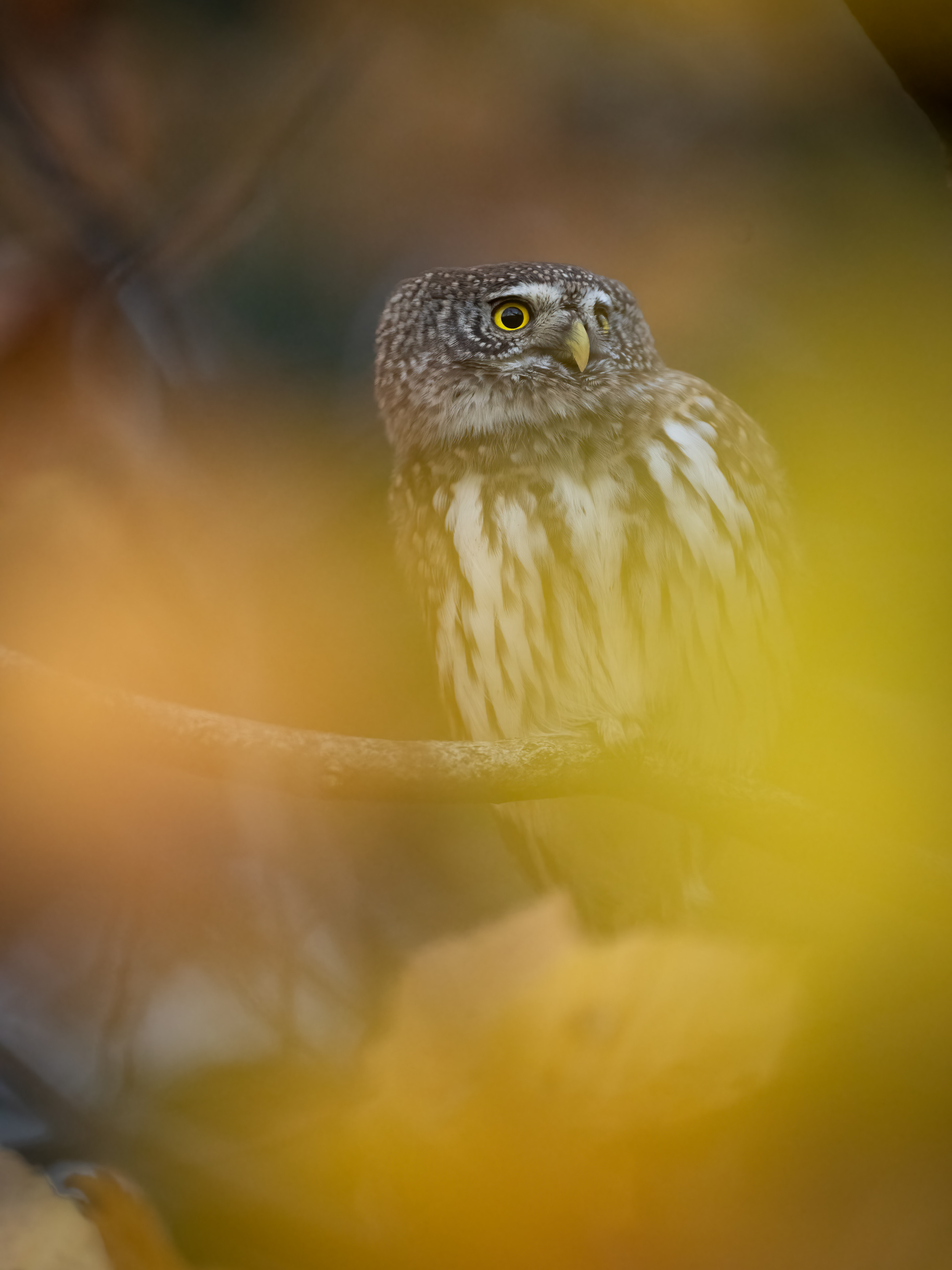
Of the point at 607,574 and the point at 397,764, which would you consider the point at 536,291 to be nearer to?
the point at 607,574

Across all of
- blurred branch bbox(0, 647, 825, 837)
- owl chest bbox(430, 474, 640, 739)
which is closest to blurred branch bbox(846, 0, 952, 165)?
owl chest bbox(430, 474, 640, 739)

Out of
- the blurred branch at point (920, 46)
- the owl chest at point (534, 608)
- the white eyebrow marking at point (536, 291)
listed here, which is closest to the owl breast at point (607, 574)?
the owl chest at point (534, 608)

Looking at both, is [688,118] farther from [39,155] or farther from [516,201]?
[39,155]

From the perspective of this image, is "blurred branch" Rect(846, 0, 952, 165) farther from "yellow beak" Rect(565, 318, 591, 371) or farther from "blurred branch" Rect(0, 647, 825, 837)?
"blurred branch" Rect(0, 647, 825, 837)

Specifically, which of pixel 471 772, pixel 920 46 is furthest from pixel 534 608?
pixel 920 46

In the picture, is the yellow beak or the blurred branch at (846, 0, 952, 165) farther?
the yellow beak

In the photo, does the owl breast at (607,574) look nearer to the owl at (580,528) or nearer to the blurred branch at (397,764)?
the owl at (580,528)
